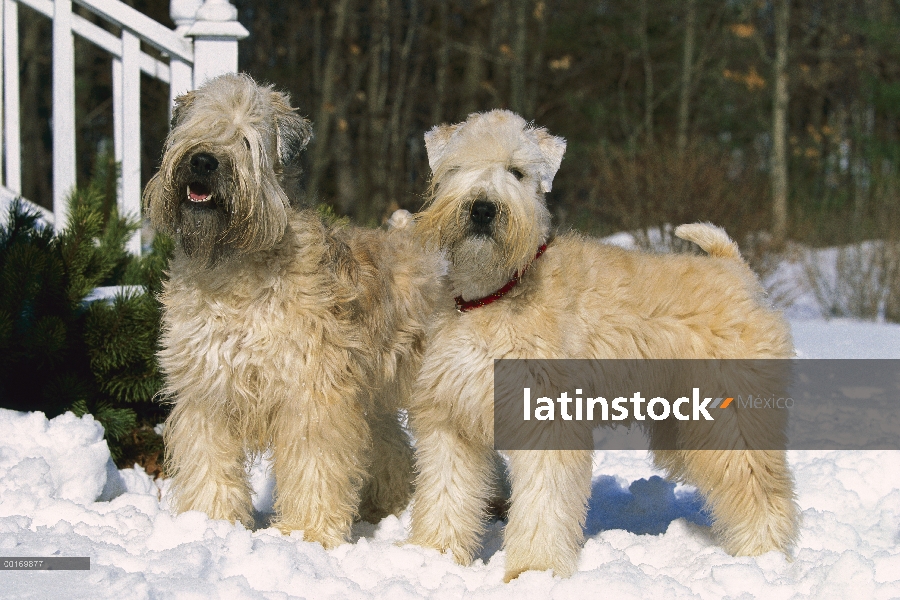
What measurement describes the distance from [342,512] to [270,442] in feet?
1.47

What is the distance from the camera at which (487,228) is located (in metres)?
3.69

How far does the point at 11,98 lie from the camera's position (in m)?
6.36

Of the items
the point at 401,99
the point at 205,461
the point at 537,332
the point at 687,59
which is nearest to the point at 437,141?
the point at 537,332

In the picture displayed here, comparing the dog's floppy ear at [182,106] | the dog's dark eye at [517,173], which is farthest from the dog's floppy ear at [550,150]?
the dog's floppy ear at [182,106]

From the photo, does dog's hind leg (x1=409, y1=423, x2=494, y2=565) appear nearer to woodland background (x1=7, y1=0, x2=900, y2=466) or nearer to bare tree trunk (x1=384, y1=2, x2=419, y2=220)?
woodland background (x1=7, y1=0, x2=900, y2=466)

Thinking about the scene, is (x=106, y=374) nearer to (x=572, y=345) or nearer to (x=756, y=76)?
(x=572, y=345)

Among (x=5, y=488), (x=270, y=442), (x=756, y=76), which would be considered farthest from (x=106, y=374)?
(x=756, y=76)

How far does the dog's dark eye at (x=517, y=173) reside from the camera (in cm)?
380

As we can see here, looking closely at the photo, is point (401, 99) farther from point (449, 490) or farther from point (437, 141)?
point (449, 490)

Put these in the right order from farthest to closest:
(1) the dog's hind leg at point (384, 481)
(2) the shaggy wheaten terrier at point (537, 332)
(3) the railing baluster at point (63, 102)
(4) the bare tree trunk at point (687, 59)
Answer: (4) the bare tree trunk at point (687, 59) < (3) the railing baluster at point (63, 102) < (1) the dog's hind leg at point (384, 481) < (2) the shaggy wheaten terrier at point (537, 332)

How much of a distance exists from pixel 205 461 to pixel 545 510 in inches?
59.8

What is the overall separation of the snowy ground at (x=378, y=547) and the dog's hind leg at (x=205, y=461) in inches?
5.1

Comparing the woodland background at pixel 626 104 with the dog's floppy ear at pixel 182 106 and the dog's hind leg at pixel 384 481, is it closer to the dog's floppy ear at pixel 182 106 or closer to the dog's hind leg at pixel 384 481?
the dog's hind leg at pixel 384 481

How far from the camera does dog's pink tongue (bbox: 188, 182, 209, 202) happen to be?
3842 mm
